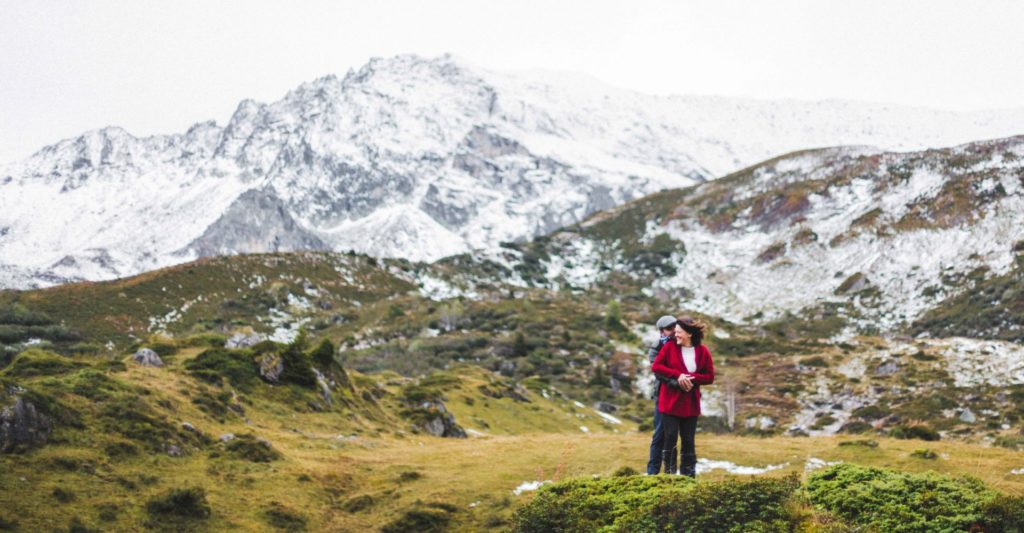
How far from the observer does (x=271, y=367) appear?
122 ft

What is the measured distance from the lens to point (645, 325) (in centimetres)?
13750

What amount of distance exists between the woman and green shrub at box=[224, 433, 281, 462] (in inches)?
629

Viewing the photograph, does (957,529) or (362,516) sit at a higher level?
(957,529)

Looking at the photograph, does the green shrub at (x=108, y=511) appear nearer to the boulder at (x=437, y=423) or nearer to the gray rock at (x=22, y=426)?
the gray rock at (x=22, y=426)

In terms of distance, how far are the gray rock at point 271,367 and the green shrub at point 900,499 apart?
99.3 feet

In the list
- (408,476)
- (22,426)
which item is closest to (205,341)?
(22,426)

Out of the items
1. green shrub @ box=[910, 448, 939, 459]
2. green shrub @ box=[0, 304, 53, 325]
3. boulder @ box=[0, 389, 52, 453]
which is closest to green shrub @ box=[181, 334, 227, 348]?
boulder @ box=[0, 389, 52, 453]

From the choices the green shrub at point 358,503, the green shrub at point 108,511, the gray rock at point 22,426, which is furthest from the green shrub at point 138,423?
the green shrub at point 358,503

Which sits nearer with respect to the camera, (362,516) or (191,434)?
(362,516)

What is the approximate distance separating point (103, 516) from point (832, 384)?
81.2 m

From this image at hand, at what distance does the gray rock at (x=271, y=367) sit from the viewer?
1447 inches

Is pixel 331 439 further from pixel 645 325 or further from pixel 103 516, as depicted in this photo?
pixel 645 325

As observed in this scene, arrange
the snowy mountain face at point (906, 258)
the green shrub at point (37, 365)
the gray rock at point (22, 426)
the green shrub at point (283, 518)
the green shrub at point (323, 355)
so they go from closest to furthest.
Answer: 1. the gray rock at point (22, 426)
2. the green shrub at point (283, 518)
3. the green shrub at point (37, 365)
4. the green shrub at point (323, 355)
5. the snowy mountain face at point (906, 258)

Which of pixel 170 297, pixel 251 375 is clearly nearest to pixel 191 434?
pixel 251 375
